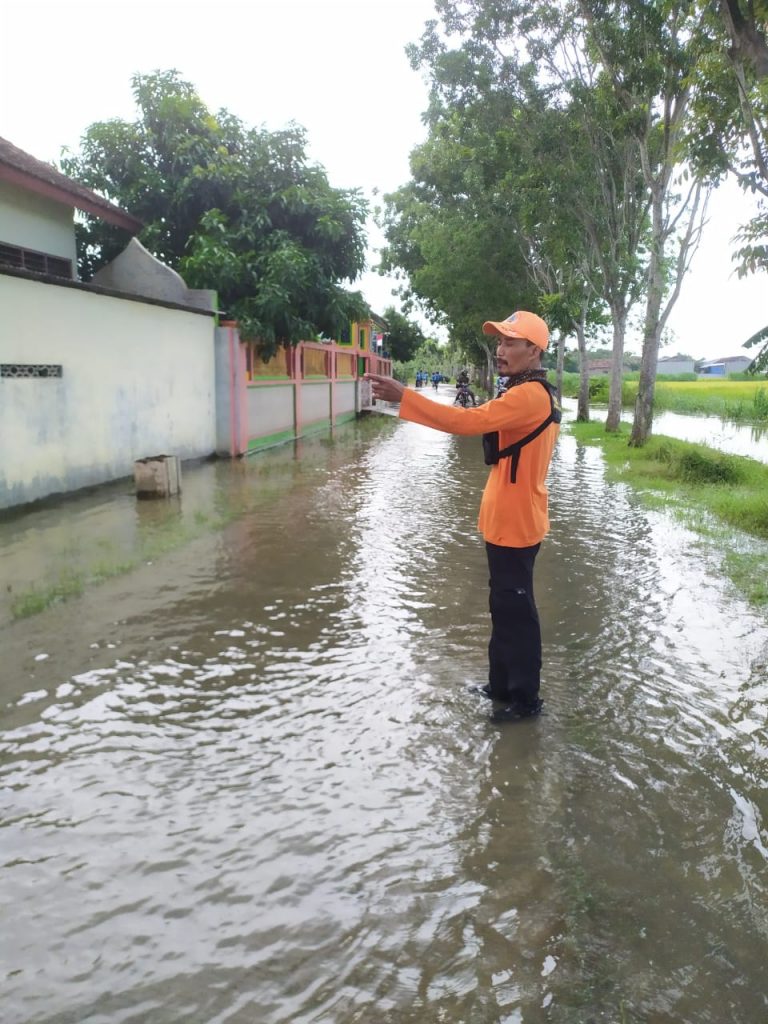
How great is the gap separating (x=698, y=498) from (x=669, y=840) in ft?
25.3

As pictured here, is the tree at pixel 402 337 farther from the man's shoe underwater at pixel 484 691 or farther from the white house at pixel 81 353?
the man's shoe underwater at pixel 484 691

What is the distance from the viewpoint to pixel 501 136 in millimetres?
15594

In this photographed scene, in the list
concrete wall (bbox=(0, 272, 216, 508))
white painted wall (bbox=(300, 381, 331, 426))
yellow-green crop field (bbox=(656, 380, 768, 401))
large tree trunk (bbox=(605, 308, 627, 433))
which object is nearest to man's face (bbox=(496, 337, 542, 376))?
concrete wall (bbox=(0, 272, 216, 508))

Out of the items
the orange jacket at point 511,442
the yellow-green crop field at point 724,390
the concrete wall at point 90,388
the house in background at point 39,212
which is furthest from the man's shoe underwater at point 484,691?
the yellow-green crop field at point 724,390

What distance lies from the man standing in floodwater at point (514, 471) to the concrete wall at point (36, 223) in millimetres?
9569

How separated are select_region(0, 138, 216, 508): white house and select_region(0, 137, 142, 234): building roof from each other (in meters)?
0.03

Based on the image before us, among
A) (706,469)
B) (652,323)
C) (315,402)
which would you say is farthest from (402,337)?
(706,469)

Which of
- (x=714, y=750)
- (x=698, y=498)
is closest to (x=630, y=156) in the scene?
(x=698, y=498)

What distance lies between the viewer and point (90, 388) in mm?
9789

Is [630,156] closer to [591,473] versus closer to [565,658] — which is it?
[591,473]

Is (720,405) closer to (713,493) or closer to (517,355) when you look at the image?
(713,493)

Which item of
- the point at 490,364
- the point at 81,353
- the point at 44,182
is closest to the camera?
the point at 81,353

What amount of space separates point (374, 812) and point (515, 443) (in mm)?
1677

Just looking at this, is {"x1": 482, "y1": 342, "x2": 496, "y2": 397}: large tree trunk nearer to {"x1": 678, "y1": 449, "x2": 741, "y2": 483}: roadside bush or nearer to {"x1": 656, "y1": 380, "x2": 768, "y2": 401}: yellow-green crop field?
{"x1": 656, "y1": 380, "x2": 768, "y2": 401}: yellow-green crop field
